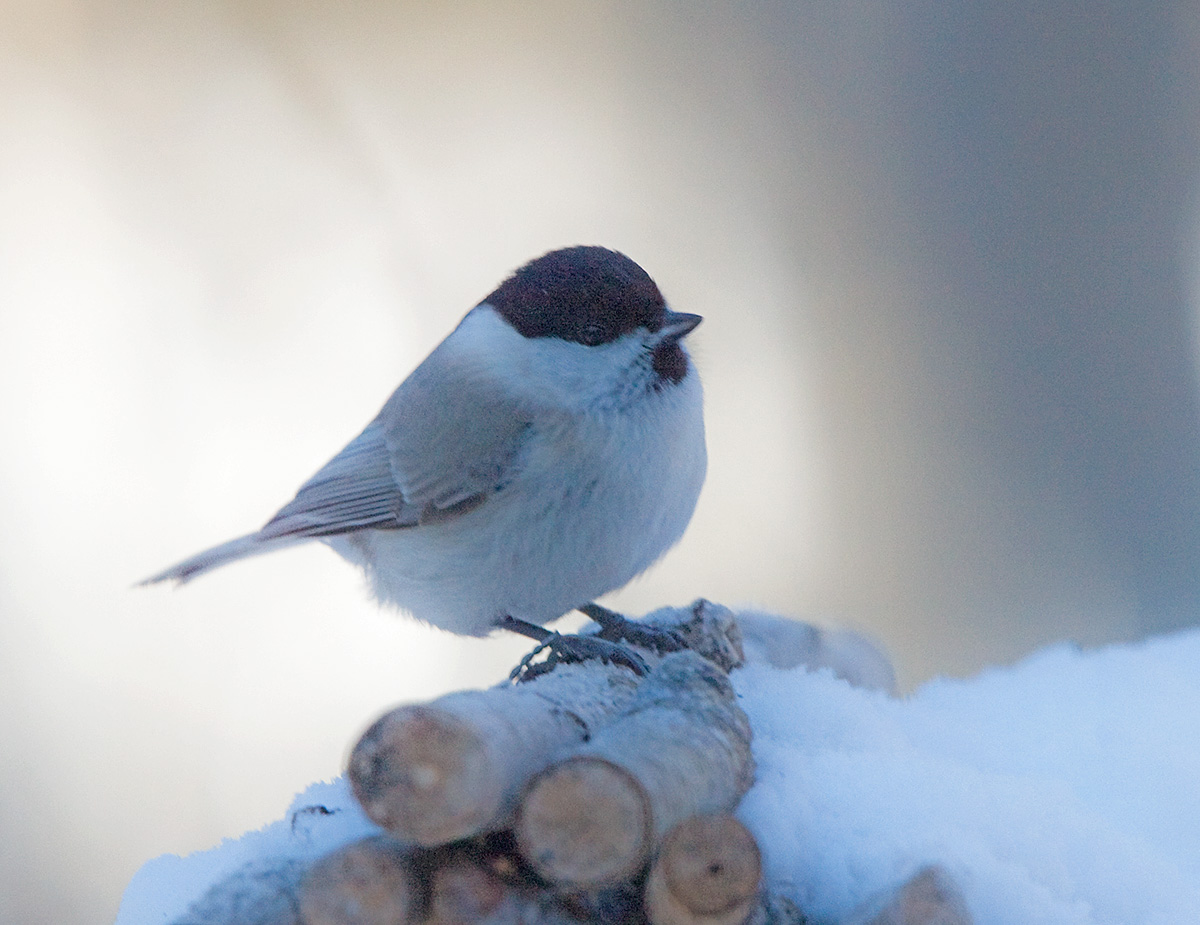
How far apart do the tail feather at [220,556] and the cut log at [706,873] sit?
87 centimetres

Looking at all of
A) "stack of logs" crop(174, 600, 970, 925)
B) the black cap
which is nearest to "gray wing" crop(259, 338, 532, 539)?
the black cap

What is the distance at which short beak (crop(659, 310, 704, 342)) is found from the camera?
98 cm

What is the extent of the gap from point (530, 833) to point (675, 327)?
2.00 ft

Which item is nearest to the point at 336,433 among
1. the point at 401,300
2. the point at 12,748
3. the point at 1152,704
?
the point at 401,300

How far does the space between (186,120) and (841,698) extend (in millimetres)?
1910

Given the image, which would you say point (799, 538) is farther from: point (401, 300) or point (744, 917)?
point (744, 917)

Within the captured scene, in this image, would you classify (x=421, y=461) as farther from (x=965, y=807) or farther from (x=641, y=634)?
(x=965, y=807)

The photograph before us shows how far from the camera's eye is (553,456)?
95cm

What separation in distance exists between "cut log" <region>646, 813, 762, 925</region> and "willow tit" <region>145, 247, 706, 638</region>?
48 centimetres

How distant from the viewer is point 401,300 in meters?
2.08

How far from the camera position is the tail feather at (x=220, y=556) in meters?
1.22

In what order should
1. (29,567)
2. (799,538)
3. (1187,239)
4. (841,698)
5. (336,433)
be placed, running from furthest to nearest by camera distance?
(799,538), (1187,239), (336,433), (29,567), (841,698)

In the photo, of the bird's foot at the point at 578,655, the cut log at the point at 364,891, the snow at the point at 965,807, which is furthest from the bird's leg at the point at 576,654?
the cut log at the point at 364,891

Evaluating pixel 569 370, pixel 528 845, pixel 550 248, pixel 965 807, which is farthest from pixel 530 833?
pixel 550 248
